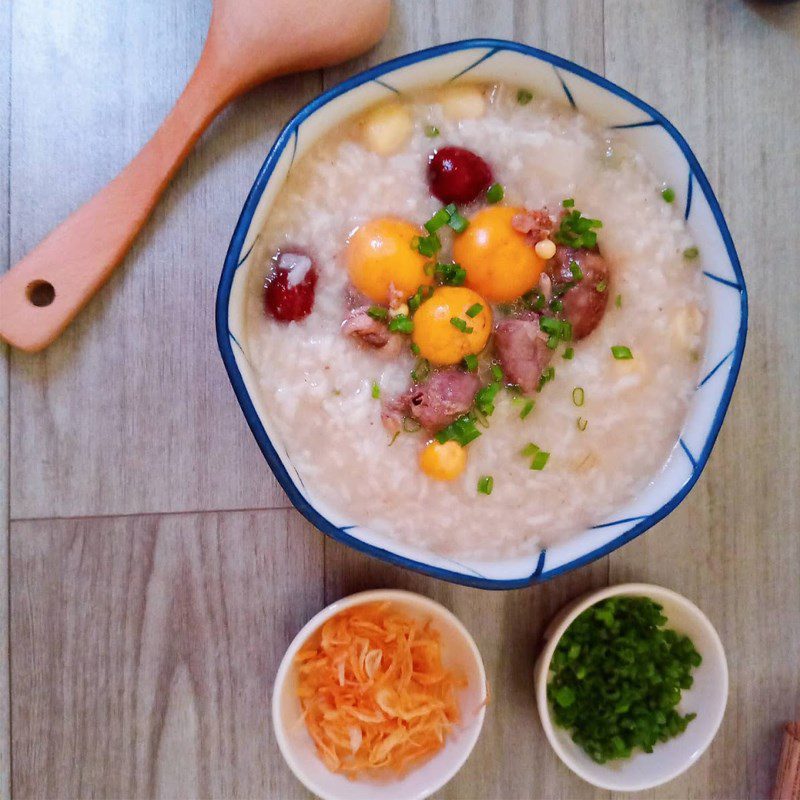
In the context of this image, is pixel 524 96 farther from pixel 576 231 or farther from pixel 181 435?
pixel 181 435

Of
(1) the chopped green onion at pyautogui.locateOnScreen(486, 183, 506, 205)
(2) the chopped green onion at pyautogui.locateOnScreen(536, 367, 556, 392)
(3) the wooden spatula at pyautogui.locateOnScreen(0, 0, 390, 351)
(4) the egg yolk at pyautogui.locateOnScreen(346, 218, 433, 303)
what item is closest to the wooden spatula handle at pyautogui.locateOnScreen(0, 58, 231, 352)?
(3) the wooden spatula at pyautogui.locateOnScreen(0, 0, 390, 351)

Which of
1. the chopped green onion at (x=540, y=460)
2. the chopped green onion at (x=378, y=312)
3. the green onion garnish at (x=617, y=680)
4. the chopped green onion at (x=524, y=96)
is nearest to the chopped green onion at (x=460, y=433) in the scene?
the chopped green onion at (x=540, y=460)

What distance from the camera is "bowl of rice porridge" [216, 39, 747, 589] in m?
1.31

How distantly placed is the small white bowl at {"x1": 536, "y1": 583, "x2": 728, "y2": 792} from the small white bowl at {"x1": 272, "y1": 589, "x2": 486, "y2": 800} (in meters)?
0.13

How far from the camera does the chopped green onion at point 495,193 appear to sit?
4.41 ft

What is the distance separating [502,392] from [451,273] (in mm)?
214

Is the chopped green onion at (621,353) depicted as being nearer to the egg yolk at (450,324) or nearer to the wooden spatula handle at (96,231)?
the egg yolk at (450,324)

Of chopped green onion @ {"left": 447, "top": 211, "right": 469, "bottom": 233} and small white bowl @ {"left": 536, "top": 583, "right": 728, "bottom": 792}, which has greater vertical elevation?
chopped green onion @ {"left": 447, "top": 211, "right": 469, "bottom": 233}

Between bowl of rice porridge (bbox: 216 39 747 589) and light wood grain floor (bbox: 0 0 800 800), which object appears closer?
bowl of rice porridge (bbox: 216 39 747 589)

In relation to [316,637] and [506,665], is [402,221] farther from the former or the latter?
[506,665]

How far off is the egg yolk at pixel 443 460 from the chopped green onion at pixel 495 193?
0.40 metres

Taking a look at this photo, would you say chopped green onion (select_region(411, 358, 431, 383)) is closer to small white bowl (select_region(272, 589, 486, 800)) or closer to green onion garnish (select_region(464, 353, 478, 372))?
green onion garnish (select_region(464, 353, 478, 372))

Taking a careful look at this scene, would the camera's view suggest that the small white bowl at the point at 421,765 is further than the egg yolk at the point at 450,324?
Yes

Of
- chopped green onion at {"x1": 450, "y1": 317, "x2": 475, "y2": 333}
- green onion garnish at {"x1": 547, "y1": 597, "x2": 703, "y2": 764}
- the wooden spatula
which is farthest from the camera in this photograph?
green onion garnish at {"x1": 547, "y1": 597, "x2": 703, "y2": 764}
